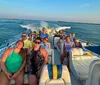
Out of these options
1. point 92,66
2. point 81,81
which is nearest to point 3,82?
point 92,66

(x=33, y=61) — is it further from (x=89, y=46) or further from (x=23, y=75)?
(x=89, y=46)

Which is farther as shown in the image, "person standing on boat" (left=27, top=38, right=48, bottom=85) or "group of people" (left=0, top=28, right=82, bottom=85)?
"person standing on boat" (left=27, top=38, right=48, bottom=85)

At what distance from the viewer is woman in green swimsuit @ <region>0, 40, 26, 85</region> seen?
3414mm

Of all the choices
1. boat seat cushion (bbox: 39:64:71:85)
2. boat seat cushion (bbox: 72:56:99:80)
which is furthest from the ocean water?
boat seat cushion (bbox: 39:64:71:85)

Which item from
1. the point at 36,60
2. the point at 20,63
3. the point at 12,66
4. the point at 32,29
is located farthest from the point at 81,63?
the point at 32,29

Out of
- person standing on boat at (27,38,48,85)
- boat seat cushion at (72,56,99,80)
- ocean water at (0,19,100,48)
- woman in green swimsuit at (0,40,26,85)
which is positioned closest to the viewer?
woman in green swimsuit at (0,40,26,85)

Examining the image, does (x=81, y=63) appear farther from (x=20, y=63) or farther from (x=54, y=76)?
(x=54, y=76)

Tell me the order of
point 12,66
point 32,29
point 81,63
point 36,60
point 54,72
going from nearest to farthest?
point 54,72
point 12,66
point 36,60
point 81,63
point 32,29

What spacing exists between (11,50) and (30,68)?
47 centimetres

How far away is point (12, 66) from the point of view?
349cm

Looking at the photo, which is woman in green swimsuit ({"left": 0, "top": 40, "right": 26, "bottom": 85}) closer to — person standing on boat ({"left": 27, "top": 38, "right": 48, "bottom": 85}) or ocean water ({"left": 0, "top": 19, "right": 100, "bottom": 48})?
person standing on boat ({"left": 27, "top": 38, "right": 48, "bottom": 85})

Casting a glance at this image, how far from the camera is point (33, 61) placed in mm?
3754

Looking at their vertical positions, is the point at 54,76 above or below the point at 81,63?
above

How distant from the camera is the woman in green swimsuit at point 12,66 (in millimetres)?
Result: 3414
